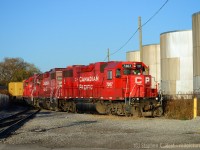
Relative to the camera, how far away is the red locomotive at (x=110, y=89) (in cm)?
2245

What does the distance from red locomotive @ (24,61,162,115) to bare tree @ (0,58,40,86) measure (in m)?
67.9

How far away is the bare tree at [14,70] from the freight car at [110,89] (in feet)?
222

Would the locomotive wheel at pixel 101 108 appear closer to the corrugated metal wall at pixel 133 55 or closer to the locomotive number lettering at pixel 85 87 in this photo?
the locomotive number lettering at pixel 85 87

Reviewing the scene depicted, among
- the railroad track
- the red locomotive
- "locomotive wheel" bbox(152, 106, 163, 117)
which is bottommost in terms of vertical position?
the railroad track

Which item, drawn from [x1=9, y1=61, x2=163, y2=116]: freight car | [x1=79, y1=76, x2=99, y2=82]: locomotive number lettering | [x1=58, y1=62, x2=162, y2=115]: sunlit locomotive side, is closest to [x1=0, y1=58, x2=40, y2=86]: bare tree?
[x1=9, y1=61, x2=163, y2=116]: freight car

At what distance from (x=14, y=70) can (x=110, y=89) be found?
87.2 metres

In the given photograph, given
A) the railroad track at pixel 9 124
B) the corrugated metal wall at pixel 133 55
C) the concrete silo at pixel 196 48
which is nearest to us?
the railroad track at pixel 9 124

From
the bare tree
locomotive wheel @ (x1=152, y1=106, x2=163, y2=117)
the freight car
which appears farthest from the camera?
the bare tree

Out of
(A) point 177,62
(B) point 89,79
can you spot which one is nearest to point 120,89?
(B) point 89,79

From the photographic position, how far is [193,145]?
10.6 meters

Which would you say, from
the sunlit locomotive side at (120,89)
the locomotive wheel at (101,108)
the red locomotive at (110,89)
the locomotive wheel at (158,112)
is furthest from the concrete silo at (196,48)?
the locomotive wheel at (158,112)

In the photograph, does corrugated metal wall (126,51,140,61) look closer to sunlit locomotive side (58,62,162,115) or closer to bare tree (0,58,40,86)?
bare tree (0,58,40,86)

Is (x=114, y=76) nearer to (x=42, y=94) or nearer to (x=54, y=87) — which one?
(x=54, y=87)

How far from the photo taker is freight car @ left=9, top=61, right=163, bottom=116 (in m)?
22.5
